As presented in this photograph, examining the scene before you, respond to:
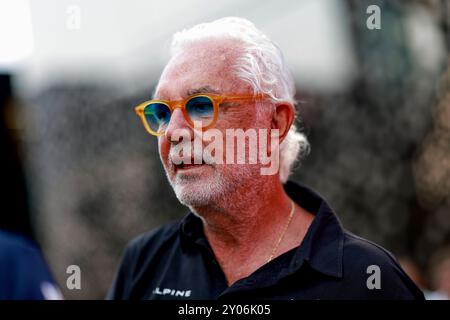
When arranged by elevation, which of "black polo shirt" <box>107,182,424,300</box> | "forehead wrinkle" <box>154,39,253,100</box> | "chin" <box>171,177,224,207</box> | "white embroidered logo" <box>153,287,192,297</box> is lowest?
"white embroidered logo" <box>153,287,192,297</box>

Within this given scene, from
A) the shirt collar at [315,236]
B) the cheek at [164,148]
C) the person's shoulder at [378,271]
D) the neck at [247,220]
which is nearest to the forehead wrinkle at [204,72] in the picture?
the cheek at [164,148]

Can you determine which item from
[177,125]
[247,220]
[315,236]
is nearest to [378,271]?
[315,236]

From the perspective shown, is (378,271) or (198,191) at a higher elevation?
(198,191)

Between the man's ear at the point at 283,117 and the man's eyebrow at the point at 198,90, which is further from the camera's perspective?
→ the man's ear at the point at 283,117

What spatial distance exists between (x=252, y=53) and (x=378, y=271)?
0.60 meters

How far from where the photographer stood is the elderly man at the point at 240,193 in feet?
4.74

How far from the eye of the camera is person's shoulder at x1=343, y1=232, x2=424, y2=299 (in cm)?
142

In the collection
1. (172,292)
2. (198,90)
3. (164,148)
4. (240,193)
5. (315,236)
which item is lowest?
(172,292)

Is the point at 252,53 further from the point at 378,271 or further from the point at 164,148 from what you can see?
the point at 378,271

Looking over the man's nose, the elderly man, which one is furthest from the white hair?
the man's nose

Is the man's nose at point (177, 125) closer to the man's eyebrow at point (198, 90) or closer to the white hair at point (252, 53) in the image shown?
the man's eyebrow at point (198, 90)

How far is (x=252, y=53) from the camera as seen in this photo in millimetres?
1498

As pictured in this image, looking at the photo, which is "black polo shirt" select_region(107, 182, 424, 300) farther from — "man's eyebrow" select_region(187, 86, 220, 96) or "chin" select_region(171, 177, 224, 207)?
"man's eyebrow" select_region(187, 86, 220, 96)
